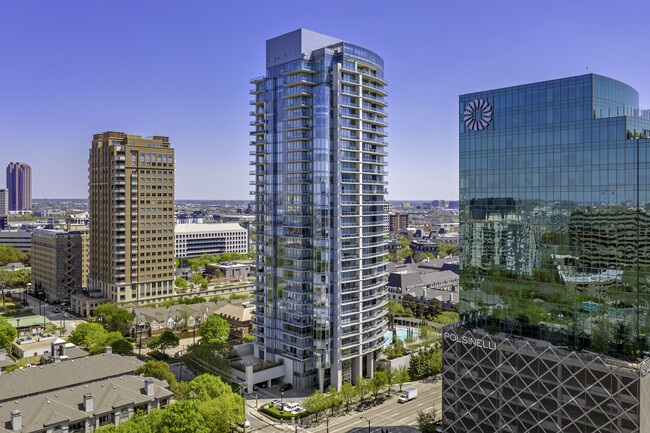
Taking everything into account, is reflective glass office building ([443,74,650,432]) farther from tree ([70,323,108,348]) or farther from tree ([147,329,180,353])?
tree ([70,323,108,348])

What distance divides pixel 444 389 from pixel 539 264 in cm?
2429

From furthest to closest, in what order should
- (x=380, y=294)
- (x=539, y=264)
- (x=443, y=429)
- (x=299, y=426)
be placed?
(x=380, y=294) → (x=299, y=426) → (x=443, y=429) → (x=539, y=264)

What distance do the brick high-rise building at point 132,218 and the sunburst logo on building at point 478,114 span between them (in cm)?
11958

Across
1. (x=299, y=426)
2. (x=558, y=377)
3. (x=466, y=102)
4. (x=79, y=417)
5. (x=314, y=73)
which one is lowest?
(x=299, y=426)

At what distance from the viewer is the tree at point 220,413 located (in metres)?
76.2

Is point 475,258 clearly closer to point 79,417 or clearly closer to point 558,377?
point 558,377

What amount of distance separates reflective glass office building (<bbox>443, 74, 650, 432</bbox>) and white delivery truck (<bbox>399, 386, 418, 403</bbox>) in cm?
1905

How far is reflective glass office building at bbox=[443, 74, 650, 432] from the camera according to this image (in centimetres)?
6506

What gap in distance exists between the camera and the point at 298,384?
4107 inches

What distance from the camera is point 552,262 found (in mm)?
71562

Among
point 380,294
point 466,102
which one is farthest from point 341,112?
point 380,294

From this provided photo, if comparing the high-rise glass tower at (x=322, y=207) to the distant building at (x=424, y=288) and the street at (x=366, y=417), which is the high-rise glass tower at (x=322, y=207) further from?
the distant building at (x=424, y=288)

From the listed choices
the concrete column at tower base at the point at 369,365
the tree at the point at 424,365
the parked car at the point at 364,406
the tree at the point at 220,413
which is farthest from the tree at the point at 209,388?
the tree at the point at 424,365

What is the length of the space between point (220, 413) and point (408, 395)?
127ft
